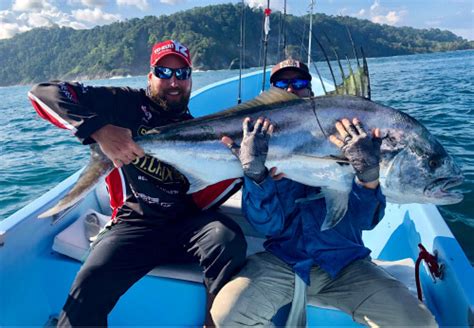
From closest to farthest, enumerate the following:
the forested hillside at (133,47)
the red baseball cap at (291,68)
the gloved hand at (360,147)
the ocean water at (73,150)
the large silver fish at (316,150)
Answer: the gloved hand at (360,147) → the large silver fish at (316,150) → the red baseball cap at (291,68) → the ocean water at (73,150) → the forested hillside at (133,47)

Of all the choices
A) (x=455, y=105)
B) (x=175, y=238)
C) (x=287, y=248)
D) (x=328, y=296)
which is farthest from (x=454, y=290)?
(x=455, y=105)

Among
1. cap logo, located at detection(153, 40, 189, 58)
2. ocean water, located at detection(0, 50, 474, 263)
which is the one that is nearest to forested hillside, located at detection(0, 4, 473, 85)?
ocean water, located at detection(0, 50, 474, 263)

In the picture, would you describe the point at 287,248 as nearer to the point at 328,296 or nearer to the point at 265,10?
the point at 328,296

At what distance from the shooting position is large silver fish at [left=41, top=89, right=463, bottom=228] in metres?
2.05

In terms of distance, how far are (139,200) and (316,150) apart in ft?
4.41

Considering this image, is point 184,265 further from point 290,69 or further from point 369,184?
point 290,69

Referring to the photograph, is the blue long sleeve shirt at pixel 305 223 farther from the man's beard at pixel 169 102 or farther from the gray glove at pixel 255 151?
the man's beard at pixel 169 102

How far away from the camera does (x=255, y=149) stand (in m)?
2.08

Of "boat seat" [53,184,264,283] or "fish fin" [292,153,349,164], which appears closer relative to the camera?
"fish fin" [292,153,349,164]

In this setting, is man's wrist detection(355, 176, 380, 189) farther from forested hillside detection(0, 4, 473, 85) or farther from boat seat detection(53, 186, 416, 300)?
forested hillside detection(0, 4, 473, 85)

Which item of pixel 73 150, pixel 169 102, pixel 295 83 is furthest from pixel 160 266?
pixel 73 150

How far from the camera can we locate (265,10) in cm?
669

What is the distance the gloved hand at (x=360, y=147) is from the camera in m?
1.95

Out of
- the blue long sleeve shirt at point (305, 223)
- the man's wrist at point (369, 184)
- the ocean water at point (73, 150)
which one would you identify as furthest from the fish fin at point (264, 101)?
the ocean water at point (73, 150)
